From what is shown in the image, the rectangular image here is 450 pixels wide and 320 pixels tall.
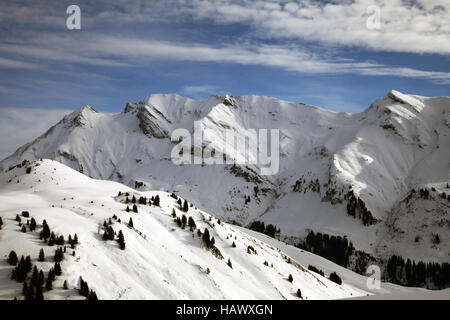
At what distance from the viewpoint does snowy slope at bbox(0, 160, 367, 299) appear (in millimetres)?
35719

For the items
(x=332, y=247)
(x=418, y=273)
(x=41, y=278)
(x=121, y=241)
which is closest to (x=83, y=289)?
(x=41, y=278)

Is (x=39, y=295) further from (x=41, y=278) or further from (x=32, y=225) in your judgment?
(x=32, y=225)

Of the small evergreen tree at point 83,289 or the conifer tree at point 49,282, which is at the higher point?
the conifer tree at point 49,282

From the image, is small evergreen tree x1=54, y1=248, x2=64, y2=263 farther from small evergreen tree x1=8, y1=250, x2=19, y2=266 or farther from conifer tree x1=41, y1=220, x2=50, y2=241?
conifer tree x1=41, y1=220, x2=50, y2=241

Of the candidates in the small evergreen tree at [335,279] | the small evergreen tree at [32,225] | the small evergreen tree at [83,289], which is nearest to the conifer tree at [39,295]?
the small evergreen tree at [83,289]

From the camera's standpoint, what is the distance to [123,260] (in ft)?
137

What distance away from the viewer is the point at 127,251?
43.7m

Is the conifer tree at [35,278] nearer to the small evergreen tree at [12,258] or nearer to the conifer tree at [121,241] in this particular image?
the small evergreen tree at [12,258]

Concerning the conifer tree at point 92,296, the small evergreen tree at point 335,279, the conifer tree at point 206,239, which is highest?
the conifer tree at point 92,296

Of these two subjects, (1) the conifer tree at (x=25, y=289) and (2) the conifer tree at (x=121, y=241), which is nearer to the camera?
(1) the conifer tree at (x=25, y=289)

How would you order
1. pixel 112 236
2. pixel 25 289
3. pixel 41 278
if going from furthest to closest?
pixel 112 236 → pixel 41 278 → pixel 25 289

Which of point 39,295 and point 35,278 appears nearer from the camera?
point 39,295

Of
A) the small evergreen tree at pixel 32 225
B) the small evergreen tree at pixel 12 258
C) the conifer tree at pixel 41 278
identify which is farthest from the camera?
the small evergreen tree at pixel 32 225

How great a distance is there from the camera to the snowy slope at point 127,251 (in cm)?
3572
